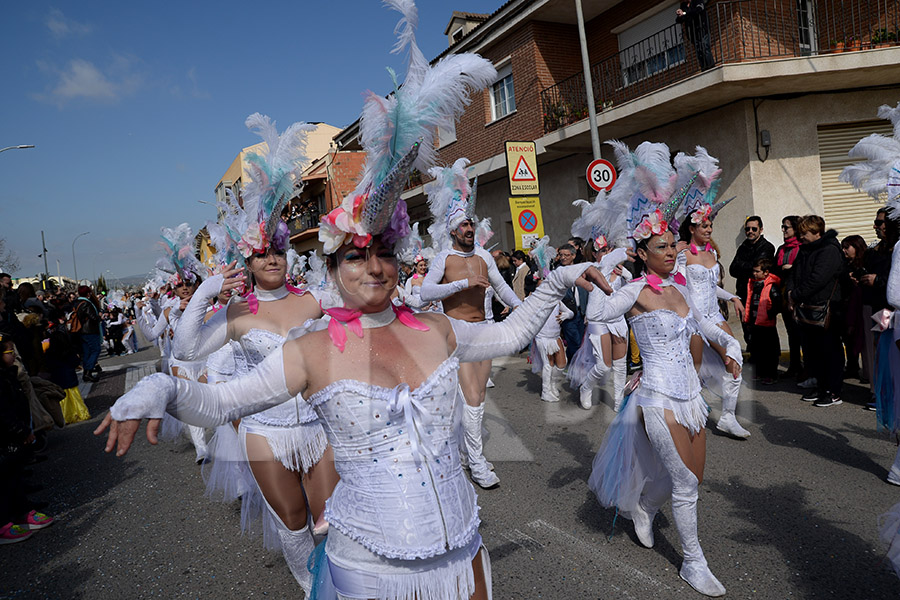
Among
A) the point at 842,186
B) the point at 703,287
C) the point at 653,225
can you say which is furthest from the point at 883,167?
the point at 842,186

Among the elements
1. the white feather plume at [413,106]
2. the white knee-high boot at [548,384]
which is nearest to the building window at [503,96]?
the white knee-high boot at [548,384]

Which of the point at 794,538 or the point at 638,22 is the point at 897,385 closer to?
the point at 794,538

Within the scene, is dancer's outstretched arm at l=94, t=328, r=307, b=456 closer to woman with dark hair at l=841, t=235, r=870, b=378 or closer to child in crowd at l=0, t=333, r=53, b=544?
child in crowd at l=0, t=333, r=53, b=544

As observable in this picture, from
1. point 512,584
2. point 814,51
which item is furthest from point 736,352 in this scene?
point 814,51

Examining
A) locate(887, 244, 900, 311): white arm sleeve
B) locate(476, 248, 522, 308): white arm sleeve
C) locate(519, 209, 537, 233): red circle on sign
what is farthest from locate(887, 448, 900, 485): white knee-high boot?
locate(519, 209, 537, 233): red circle on sign

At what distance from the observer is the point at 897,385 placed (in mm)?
4633

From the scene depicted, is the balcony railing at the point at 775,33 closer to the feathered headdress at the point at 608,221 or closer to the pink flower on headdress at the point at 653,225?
the feathered headdress at the point at 608,221

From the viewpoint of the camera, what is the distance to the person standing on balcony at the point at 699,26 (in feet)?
36.2

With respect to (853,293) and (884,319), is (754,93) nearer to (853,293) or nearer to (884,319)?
(853,293)

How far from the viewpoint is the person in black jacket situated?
679cm

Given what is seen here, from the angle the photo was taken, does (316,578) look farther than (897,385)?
No

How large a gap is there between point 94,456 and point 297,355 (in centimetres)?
715

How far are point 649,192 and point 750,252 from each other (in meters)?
5.29

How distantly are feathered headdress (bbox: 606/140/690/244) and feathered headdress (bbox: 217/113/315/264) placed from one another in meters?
2.16
